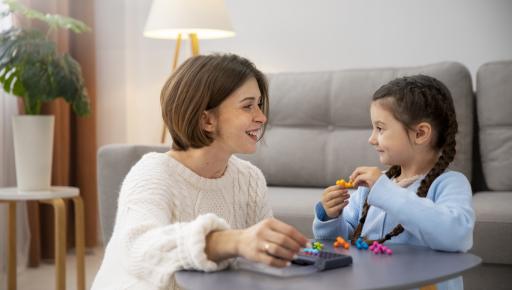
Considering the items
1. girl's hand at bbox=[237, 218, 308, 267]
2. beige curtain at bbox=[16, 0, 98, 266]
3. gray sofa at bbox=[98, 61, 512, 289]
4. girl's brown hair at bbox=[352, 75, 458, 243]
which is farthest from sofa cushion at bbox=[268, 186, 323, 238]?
beige curtain at bbox=[16, 0, 98, 266]

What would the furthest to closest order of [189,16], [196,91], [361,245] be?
[189,16], [196,91], [361,245]

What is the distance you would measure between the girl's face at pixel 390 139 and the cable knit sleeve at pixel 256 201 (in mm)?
278

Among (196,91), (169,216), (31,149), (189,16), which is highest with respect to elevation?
(189,16)

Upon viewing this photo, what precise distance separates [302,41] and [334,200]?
2378mm

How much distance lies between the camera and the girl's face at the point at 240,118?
1.31 meters

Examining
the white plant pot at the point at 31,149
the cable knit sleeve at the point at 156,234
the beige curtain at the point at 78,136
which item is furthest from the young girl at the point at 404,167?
the beige curtain at the point at 78,136

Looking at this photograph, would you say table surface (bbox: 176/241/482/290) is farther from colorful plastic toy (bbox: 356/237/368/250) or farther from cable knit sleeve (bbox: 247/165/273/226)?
cable knit sleeve (bbox: 247/165/273/226)

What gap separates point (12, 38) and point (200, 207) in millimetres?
1805

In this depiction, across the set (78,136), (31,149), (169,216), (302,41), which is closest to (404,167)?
(169,216)

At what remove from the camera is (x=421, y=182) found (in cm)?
139

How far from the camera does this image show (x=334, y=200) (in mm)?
1337

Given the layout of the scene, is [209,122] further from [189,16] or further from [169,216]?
[189,16]

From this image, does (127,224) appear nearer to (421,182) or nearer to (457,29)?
(421,182)

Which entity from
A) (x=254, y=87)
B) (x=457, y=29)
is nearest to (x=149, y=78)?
(x=457, y=29)
